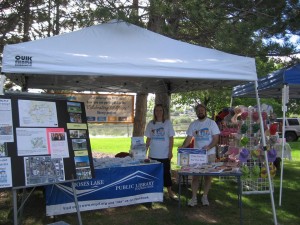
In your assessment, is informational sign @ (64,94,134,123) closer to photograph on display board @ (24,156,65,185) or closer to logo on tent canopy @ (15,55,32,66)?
logo on tent canopy @ (15,55,32,66)

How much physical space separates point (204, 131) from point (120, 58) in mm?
1970

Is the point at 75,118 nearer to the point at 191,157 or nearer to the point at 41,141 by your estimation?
the point at 41,141

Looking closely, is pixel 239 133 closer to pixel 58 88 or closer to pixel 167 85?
pixel 167 85

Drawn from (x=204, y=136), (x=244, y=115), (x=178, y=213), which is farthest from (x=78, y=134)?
(x=244, y=115)

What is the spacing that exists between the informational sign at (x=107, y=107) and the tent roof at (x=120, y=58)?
9.85 ft

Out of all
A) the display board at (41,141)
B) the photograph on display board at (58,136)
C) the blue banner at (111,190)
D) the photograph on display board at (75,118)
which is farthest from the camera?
the blue banner at (111,190)

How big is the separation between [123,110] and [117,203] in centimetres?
400

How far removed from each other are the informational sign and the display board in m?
4.54

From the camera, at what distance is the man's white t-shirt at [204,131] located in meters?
5.68

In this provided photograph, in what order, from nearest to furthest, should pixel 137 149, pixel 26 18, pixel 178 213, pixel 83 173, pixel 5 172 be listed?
pixel 5 172 < pixel 83 173 < pixel 178 213 < pixel 137 149 < pixel 26 18

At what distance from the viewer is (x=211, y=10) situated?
259 inches

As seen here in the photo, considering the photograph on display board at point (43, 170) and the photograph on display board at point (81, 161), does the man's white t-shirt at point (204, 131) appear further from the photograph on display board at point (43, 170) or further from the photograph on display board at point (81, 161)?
the photograph on display board at point (43, 170)

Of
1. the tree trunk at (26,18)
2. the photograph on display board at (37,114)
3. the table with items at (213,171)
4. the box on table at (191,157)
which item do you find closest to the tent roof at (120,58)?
the photograph on display board at (37,114)

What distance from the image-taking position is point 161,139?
593 cm
